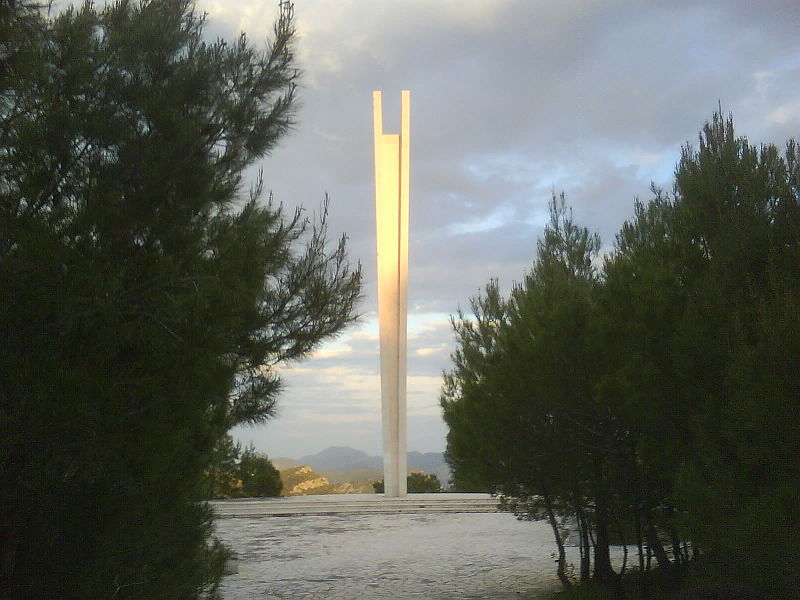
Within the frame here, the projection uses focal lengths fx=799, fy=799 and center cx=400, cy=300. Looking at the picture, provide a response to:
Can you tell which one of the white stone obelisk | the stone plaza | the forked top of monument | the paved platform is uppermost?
the forked top of monument

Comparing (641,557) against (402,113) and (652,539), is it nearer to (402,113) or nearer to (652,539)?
(652,539)

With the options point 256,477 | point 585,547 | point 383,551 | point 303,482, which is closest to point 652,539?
point 585,547

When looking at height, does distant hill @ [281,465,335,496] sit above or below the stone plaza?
above

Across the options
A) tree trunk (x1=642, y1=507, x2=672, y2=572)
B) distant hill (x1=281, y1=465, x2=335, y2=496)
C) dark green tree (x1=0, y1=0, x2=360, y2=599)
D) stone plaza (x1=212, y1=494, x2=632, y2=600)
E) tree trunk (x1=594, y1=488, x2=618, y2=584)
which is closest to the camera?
dark green tree (x1=0, y1=0, x2=360, y2=599)

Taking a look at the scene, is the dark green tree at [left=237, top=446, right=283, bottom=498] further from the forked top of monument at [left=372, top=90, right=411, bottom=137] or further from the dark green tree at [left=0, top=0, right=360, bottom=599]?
the dark green tree at [left=0, top=0, right=360, bottom=599]

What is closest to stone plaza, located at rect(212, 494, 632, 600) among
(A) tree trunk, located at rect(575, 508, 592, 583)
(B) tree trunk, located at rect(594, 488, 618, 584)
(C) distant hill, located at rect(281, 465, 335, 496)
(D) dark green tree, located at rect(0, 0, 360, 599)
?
(A) tree trunk, located at rect(575, 508, 592, 583)

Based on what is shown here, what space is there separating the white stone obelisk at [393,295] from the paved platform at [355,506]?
3.49 feet

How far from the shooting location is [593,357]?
616 cm

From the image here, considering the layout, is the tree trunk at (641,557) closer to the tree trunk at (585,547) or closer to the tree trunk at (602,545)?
the tree trunk at (602,545)

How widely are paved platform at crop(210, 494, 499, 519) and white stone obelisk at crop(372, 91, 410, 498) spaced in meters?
1.07

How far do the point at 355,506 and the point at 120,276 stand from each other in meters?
12.2

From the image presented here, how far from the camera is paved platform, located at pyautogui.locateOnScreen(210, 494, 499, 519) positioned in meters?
14.6

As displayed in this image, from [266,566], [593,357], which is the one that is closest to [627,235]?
[593,357]

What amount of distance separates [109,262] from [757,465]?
3.50 metres
